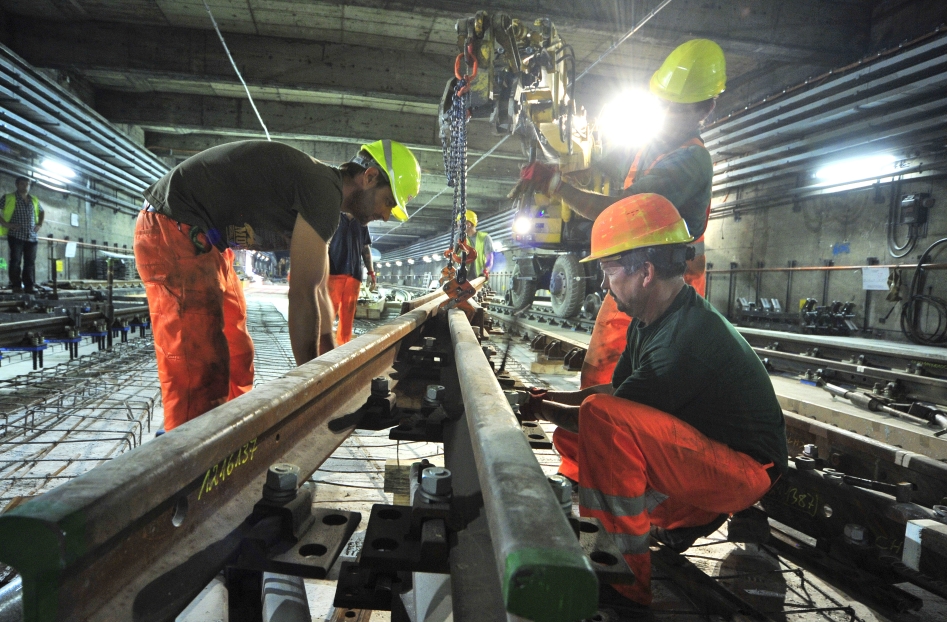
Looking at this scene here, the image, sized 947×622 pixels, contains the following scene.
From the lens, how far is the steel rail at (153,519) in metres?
0.68

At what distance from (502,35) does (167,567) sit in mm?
4709

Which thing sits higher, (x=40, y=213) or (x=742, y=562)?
(x=40, y=213)

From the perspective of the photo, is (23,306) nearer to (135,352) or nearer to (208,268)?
(135,352)

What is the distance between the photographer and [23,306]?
6.20 meters

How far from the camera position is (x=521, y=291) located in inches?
442

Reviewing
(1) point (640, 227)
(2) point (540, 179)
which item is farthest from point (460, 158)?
(1) point (640, 227)

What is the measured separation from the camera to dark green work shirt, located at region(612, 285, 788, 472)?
188 cm

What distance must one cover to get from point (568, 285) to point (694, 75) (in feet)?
19.7

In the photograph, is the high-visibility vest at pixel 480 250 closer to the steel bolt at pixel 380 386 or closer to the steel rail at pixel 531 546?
the steel bolt at pixel 380 386

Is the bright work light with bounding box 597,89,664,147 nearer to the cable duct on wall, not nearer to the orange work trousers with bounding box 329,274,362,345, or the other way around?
the orange work trousers with bounding box 329,274,362,345

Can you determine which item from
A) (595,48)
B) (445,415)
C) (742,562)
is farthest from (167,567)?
(595,48)

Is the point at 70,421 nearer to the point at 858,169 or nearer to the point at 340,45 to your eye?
the point at 340,45

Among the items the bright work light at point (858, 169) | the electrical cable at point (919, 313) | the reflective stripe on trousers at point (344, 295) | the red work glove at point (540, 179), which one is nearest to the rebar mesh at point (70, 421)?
the reflective stripe on trousers at point (344, 295)

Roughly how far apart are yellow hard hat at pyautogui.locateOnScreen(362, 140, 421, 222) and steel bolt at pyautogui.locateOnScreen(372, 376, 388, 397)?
1493 mm
